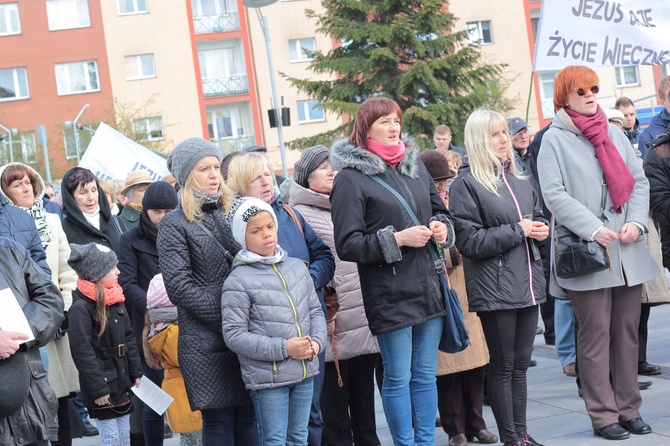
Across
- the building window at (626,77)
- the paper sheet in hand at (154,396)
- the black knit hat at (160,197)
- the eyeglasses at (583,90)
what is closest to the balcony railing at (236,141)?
the building window at (626,77)

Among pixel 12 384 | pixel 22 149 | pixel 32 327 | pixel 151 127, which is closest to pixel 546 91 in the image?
pixel 151 127

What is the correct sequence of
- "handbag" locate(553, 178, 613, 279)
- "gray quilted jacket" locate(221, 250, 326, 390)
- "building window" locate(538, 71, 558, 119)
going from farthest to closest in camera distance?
"building window" locate(538, 71, 558, 119) → "handbag" locate(553, 178, 613, 279) → "gray quilted jacket" locate(221, 250, 326, 390)

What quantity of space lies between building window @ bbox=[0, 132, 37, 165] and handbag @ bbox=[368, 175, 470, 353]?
37.2 m

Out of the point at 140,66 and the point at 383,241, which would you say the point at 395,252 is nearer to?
the point at 383,241

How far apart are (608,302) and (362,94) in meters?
24.0

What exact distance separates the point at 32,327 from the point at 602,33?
6.04 metres

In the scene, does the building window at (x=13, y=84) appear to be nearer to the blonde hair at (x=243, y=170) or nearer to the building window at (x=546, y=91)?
the building window at (x=546, y=91)

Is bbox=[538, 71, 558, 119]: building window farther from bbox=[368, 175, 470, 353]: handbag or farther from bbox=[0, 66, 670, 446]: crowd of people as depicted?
bbox=[368, 175, 470, 353]: handbag

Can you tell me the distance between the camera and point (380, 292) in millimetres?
5953

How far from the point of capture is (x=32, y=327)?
5.09 meters

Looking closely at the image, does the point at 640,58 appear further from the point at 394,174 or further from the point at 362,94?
the point at 362,94

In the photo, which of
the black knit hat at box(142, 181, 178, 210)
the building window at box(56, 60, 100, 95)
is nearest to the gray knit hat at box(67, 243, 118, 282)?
the black knit hat at box(142, 181, 178, 210)

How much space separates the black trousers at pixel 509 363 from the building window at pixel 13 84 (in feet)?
143

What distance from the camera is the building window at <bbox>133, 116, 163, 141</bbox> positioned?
43.8 m
